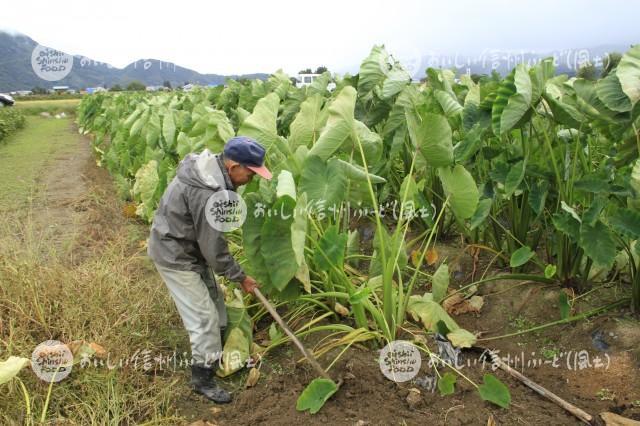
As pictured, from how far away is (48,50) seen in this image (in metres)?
5.93

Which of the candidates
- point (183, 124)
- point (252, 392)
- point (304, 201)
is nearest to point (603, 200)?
point (304, 201)

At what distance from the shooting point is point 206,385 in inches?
100

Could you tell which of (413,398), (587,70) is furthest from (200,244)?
(587,70)

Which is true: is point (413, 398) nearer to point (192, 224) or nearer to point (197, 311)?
point (197, 311)

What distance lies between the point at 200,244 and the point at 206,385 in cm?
67

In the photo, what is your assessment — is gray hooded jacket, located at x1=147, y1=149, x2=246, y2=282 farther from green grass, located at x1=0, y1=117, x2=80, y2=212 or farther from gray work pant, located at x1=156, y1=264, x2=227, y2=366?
green grass, located at x1=0, y1=117, x2=80, y2=212

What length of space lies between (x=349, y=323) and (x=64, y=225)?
11.6 feet

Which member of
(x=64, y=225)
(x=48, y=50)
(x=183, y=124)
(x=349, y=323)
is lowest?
(x=64, y=225)

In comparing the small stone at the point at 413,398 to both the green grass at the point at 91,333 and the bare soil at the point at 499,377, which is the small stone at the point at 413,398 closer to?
the bare soil at the point at 499,377

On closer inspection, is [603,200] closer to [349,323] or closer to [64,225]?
[349,323]

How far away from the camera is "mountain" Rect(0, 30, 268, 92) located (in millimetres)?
53875

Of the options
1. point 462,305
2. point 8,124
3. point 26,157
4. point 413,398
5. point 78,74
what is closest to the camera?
point 413,398

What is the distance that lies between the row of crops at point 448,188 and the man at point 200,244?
0.59ft

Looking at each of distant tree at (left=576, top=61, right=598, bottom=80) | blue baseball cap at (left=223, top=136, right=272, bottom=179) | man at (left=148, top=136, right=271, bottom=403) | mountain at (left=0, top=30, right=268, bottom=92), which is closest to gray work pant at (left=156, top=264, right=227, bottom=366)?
man at (left=148, top=136, right=271, bottom=403)
